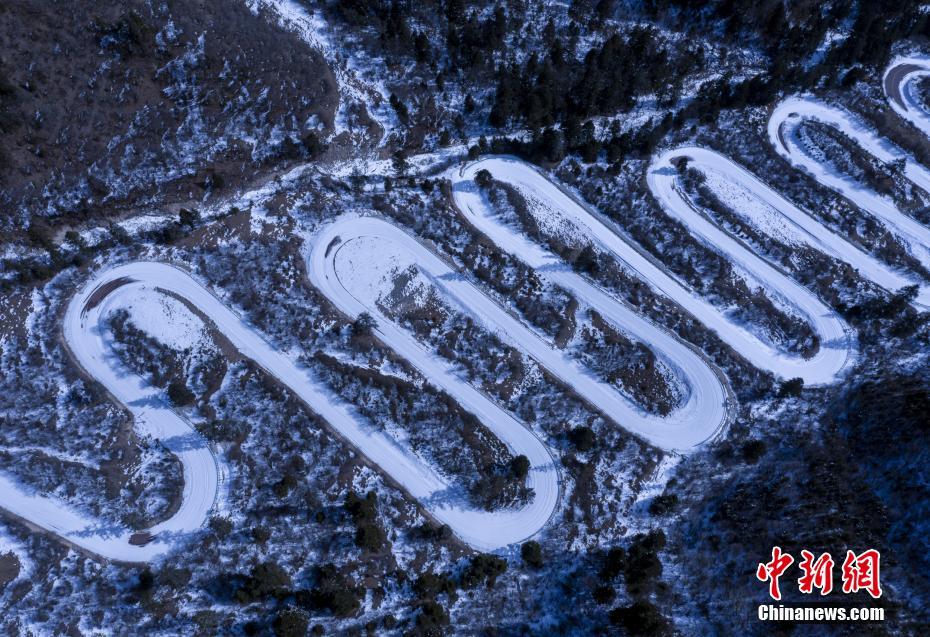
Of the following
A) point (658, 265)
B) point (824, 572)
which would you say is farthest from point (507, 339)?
point (824, 572)

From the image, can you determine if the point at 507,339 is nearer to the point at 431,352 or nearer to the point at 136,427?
the point at 431,352

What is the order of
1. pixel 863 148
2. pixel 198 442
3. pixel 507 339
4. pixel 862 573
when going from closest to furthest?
1. pixel 862 573
2. pixel 198 442
3. pixel 507 339
4. pixel 863 148

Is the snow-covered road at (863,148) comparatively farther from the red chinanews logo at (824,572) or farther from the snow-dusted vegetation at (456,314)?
the red chinanews logo at (824,572)

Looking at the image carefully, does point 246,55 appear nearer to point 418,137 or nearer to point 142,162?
point 142,162

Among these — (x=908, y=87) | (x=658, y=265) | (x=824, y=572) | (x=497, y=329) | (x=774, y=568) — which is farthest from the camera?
(x=908, y=87)

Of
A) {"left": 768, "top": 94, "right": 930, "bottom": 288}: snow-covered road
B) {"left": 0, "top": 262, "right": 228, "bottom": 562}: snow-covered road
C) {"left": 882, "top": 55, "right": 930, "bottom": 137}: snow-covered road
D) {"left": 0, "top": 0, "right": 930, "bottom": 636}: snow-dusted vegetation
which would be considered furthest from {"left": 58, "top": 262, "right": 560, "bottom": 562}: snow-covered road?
{"left": 882, "top": 55, "right": 930, "bottom": 137}: snow-covered road
